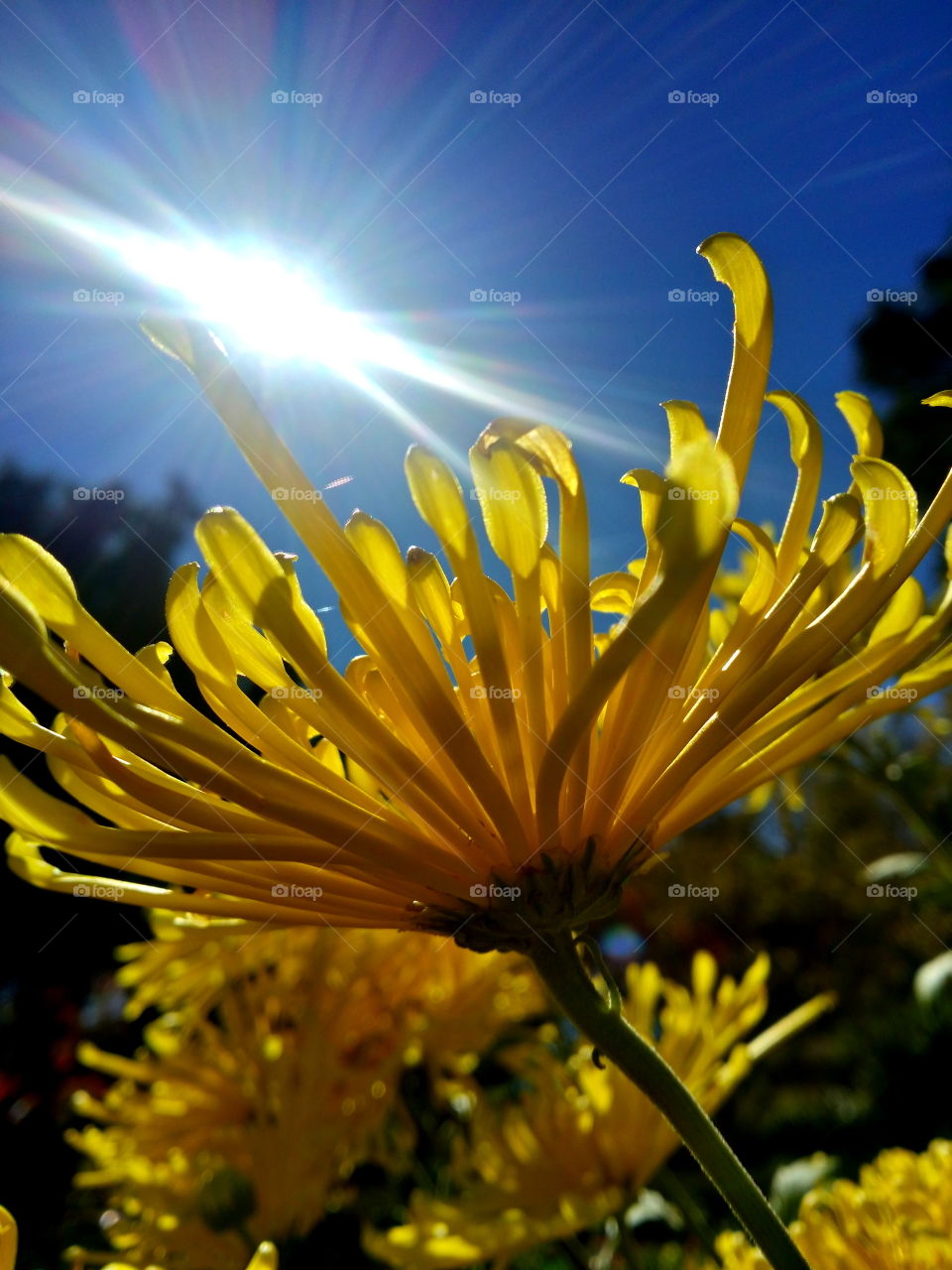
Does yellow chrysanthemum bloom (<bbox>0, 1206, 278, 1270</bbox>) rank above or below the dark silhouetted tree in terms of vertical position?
below

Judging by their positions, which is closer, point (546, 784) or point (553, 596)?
point (546, 784)

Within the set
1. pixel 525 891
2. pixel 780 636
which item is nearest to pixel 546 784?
pixel 525 891

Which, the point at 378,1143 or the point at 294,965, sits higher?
the point at 294,965

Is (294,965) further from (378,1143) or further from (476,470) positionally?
(476,470)
